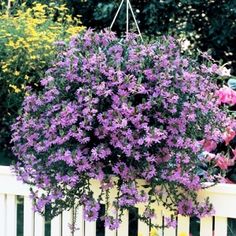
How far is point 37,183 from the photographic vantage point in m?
2.40

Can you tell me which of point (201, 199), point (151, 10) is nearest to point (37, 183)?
point (201, 199)

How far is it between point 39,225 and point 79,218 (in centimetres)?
23

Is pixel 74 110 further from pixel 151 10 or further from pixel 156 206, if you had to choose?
pixel 151 10

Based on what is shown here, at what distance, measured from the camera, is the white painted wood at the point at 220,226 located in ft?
7.64

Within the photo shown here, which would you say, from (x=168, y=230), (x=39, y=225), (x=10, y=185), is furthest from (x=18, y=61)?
(x=168, y=230)

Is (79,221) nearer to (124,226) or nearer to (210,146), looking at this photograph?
(124,226)

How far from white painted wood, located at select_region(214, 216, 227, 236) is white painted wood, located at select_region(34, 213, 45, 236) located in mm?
835

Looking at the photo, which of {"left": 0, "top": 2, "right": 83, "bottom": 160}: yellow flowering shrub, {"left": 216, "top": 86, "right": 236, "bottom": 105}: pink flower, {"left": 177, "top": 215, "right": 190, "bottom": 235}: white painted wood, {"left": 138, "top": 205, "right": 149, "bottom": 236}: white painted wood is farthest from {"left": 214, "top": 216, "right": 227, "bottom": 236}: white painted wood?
{"left": 0, "top": 2, "right": 83, "bottom": 160}: yellow flowering shrub

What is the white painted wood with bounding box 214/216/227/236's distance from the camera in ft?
7.64

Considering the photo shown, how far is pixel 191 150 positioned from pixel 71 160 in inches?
19.1

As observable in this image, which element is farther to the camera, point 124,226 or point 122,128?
point 124,226

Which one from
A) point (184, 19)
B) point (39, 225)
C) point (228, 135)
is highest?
point (184, 19)

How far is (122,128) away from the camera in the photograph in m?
2.20

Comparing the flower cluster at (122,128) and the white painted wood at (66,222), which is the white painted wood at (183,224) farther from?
the white painted wood at (66,222)
